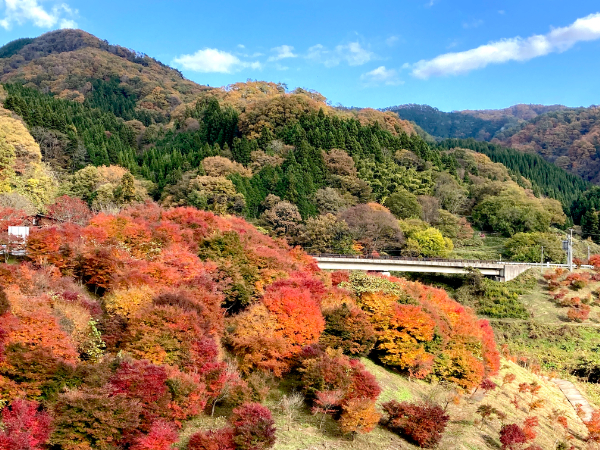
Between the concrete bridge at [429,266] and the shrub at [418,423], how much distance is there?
28.2m

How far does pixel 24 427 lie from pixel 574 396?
30.4 meters

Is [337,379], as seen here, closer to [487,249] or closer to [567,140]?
[487,249]

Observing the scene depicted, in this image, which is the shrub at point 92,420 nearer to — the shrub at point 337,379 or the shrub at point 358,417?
the shrub at point 358,417

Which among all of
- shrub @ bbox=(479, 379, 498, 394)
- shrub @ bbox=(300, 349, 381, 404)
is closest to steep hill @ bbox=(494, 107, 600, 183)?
shrub @ bbox=(479, 379, 498, 394)

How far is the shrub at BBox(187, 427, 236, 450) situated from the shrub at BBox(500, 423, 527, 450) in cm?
1128

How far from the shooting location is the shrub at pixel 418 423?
18.8m

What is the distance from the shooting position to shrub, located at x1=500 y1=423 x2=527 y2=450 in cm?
2006

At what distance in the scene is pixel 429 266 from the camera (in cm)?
4950

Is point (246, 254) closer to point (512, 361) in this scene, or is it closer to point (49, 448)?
point (49, 448)

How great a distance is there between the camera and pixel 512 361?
36.2 meters

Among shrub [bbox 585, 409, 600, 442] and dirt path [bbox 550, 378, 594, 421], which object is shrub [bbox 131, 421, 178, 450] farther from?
dirt path [bbox 550, 378, 594, 421]

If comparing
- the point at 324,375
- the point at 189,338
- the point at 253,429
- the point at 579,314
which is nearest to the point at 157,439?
the point at 253,429

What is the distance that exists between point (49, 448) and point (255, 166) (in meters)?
52.5

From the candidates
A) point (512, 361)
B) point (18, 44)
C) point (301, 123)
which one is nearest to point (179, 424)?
point (512, 361)
